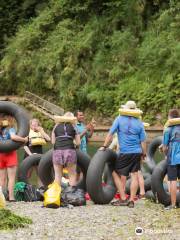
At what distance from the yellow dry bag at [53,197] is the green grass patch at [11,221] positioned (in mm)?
1432

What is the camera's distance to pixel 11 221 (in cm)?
905

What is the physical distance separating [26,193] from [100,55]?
2583 centimetres

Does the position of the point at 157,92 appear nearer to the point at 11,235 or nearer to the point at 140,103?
the point at 140,103

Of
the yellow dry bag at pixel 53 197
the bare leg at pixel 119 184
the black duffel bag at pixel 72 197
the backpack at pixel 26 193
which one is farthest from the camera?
the backpack at pixel 26 193

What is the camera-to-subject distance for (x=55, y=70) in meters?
39.1

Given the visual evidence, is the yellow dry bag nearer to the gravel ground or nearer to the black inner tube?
the gravel ground

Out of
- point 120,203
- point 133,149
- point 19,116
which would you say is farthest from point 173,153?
point 19,116

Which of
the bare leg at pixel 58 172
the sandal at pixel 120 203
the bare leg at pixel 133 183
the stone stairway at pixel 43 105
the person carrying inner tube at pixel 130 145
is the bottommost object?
the sandal at pixel 120 203

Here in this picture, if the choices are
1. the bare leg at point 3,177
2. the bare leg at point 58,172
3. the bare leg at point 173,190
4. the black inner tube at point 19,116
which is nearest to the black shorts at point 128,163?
the bare leg at point 173,190

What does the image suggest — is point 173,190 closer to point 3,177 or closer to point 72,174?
point 72,174

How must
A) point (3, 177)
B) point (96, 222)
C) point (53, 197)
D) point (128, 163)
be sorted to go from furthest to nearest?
point (3, 177)
point (128, 163)
point (53, 197)
point (96, 222)

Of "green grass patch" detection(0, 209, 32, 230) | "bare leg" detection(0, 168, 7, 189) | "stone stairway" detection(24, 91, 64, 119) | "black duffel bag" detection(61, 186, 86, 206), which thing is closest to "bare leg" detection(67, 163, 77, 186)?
"black duffel bag" detection(61, 186, 86, 206)

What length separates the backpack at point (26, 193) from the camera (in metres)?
12.1

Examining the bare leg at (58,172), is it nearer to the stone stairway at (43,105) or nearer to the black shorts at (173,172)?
the black shorts at (173,172)
